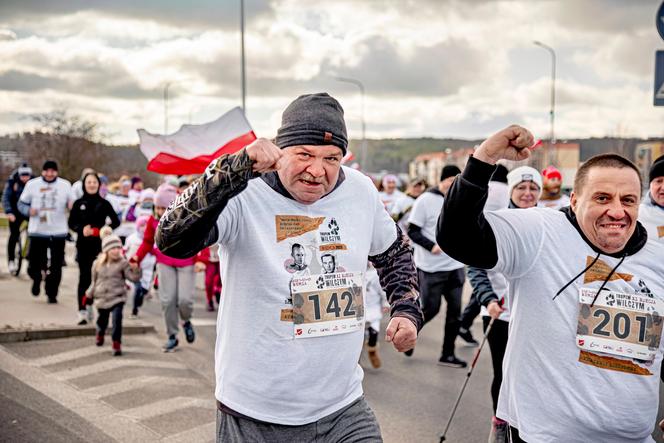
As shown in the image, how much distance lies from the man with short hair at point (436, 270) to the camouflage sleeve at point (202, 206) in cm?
551

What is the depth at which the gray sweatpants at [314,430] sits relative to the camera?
→ 9.54 ft

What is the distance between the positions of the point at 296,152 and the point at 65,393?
431 cm

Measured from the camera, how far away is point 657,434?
190 inches

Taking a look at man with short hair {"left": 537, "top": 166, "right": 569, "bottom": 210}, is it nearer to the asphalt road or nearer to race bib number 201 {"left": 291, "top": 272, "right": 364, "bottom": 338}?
the asphalt road

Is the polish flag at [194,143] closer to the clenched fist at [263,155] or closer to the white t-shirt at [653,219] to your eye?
the white t-shirt at [653,219]

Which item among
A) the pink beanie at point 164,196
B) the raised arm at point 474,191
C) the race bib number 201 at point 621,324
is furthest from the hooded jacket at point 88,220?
the race bib number 201 at point 621,324

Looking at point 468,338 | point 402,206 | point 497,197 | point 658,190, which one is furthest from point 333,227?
point 402,206

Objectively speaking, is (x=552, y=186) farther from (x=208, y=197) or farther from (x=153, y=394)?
(x=208, y=197)

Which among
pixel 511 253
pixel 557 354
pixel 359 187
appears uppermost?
pixel 359 187

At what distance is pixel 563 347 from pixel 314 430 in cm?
105

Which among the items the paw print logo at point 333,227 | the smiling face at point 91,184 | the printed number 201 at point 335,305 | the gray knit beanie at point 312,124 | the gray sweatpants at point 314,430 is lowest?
the gray sweatpants at point 314,430

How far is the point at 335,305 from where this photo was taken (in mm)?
3049

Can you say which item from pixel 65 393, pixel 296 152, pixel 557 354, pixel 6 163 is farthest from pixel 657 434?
pixel 6 163

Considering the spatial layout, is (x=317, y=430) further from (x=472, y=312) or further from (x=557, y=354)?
(x=472, y=312)
